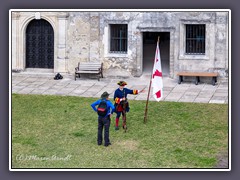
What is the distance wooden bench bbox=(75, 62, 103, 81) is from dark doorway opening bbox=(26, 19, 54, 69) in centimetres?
127

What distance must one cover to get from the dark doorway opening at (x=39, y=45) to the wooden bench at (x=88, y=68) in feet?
4.18

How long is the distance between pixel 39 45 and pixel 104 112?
29.4ft

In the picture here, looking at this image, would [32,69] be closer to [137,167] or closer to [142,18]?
[142,18]

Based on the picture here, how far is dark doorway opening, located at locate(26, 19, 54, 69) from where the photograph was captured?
26.8 metres

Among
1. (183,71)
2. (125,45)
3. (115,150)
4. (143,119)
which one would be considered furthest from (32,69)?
(115,150)

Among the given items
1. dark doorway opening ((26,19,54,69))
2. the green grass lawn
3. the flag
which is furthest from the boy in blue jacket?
dark doorway opening ((26,19,54,69))

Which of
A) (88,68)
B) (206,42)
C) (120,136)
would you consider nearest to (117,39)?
(88,68)

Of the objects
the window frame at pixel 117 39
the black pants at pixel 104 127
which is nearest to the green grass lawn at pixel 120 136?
the black pants at pixel 104 127

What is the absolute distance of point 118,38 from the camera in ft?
86.2

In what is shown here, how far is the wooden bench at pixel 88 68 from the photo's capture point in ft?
84.8

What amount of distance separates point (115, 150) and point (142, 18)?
8.30 meters

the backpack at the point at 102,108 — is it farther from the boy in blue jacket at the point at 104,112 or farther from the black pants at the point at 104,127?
the black pants at the point at 104,127

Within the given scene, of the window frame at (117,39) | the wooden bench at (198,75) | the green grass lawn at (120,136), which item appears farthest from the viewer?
the window frame at (117,39)

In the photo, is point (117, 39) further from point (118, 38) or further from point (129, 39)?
point (129, 39)
